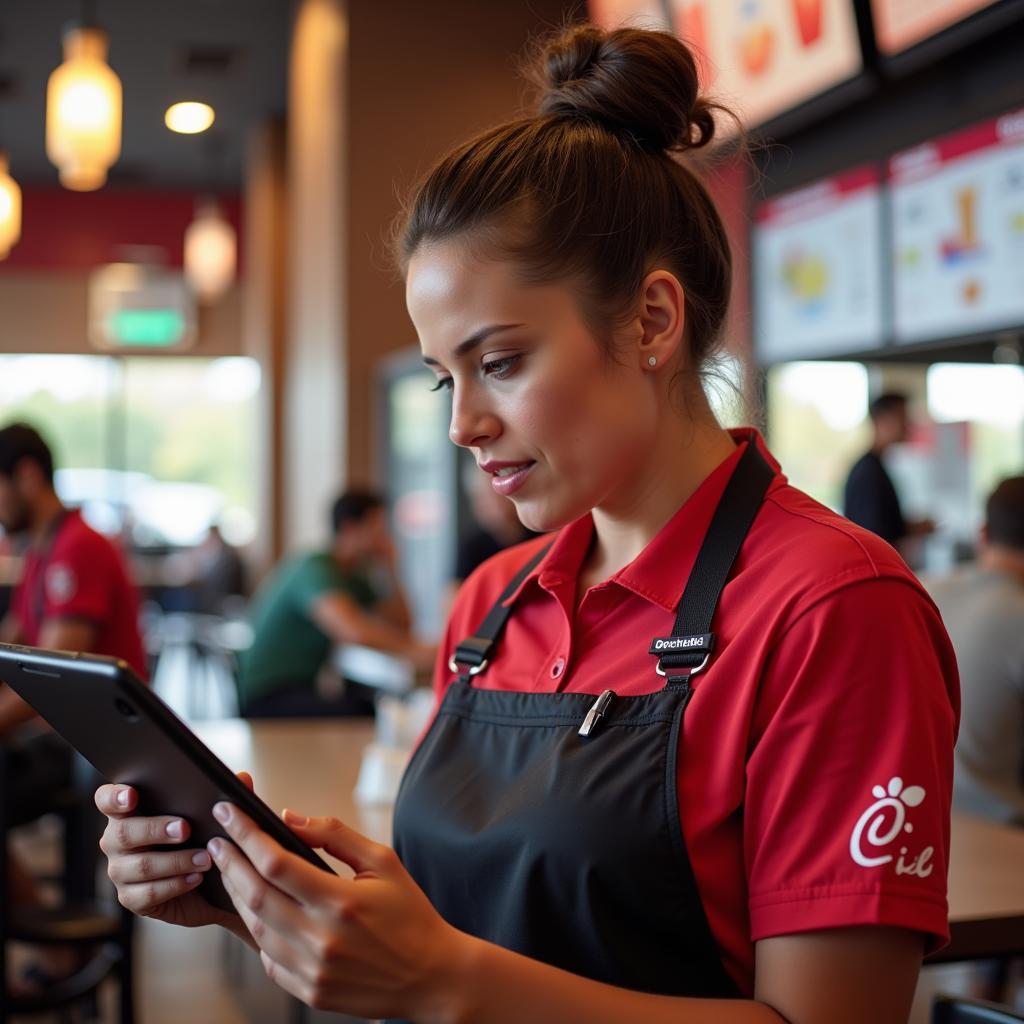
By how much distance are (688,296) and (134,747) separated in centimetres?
63

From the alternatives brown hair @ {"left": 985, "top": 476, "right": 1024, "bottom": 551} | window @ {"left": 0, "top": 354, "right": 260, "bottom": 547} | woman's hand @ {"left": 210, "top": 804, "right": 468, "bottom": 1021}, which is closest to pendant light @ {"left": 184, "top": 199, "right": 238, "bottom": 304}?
window @ {"left": 0, "top": 354, "right": 260, "bottom": 547}

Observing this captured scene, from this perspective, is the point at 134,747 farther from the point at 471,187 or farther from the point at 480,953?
the point at 471,187

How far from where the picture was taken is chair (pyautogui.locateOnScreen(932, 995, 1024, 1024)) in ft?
3.85

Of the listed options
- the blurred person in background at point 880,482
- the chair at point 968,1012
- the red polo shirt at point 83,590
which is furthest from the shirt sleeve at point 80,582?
the blurred person in background at point 880,482

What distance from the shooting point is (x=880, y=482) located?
4.85 meters

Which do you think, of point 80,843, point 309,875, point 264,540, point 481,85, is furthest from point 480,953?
point 264,540

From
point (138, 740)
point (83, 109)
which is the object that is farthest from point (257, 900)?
point (83, 109)

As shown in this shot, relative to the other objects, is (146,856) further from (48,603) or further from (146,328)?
(146,328)

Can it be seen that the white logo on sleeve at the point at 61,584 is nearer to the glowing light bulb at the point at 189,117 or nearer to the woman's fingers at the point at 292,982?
the woman's fingers at the point at 292,982

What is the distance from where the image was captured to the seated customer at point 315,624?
179 inches

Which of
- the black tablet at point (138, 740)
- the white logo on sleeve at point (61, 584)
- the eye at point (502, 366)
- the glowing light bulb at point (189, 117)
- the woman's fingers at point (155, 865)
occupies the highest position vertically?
the glowing light bulb at point (189, 117)

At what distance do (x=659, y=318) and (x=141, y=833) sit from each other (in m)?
0.63

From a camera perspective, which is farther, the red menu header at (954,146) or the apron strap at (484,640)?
the red menu header at (954,146)

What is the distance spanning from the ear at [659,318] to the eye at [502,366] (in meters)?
0.12
